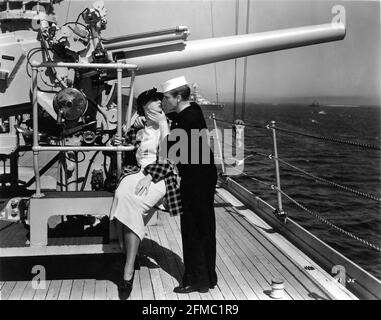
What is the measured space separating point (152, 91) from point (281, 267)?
1724 millimetres

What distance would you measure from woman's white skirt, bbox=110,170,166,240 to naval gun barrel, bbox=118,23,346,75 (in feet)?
4.26

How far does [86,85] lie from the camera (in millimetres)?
4309

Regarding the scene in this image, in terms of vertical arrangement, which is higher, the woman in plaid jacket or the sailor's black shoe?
the woman in plaid jacket

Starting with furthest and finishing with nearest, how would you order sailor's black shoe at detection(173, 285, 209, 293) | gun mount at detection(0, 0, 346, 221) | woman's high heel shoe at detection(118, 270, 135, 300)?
gun mount at detection(0, 0, 346, 221), sailor's black shoe at detection(173, 285, 209, 293), woman's high heel shoe at detection(118, 270, 135, 300)

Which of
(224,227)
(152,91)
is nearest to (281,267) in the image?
(224,227)

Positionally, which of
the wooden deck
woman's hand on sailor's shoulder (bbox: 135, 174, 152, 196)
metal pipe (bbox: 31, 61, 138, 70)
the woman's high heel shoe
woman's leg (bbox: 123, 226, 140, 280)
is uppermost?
metal pipe (bbox: 31, 61, 138, 70)

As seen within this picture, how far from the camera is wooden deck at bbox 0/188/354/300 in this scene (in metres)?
3.54

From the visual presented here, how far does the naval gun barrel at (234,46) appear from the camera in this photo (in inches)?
178

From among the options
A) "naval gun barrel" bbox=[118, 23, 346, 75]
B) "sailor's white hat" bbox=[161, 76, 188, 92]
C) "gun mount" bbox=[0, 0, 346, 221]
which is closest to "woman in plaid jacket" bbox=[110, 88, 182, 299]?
"sailor's white hat" bbox=[161, 76, 188, 92]

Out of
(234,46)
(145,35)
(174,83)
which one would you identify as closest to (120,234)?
(174,83)

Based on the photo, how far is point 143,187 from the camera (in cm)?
344

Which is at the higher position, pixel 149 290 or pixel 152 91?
pixel 152 91

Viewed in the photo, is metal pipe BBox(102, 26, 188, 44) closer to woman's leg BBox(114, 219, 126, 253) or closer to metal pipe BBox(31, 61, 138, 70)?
metal pipe BBox(31, 61, 138, 70)
